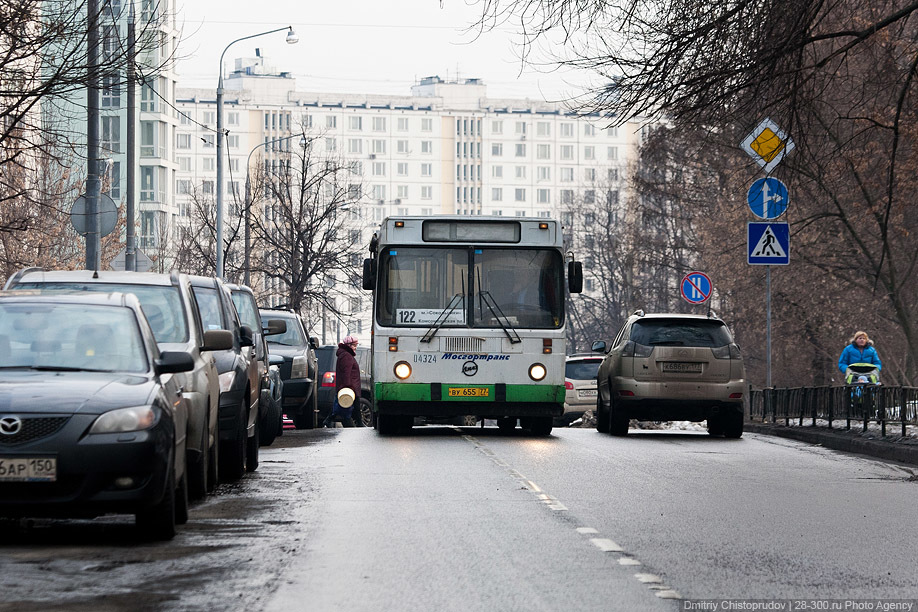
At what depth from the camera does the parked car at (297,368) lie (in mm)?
25422

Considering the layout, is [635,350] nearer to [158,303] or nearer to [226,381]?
[226,381]

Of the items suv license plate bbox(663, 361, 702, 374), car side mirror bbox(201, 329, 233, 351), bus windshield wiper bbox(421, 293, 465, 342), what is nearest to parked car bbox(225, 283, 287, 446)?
bus windshield wiper bbox(421, 293, 465, 342)

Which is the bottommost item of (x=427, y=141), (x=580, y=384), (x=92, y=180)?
(x=580, y=384)

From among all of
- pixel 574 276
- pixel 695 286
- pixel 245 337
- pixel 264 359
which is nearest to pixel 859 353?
pixel 695 286

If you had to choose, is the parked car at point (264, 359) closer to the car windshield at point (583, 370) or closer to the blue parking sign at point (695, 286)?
the blue parking sign at point (695, 286)

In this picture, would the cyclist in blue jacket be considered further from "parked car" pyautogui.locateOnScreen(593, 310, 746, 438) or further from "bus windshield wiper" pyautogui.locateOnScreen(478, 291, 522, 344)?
"bus windshield wiper" pyautogui.locateOnScreen(478, 291, 522, 344)

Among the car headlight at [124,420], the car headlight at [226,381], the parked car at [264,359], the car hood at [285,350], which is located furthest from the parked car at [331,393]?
the car headlight at [124,420]

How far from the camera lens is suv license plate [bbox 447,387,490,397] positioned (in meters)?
22.3

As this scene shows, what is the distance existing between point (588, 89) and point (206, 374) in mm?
6159

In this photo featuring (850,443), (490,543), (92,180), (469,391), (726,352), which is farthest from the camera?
(92,180)

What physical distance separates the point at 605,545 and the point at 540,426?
14.0 m

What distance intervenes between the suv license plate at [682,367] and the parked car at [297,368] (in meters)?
5.85

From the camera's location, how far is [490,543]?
9930 mm

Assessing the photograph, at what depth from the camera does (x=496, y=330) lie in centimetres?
2241
